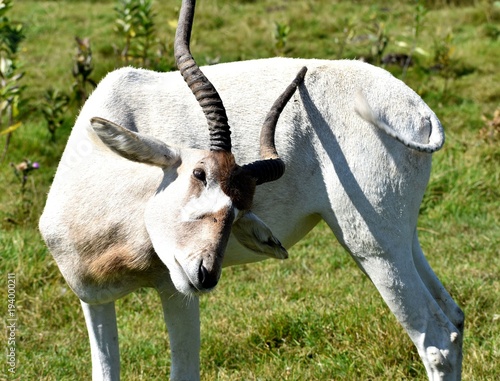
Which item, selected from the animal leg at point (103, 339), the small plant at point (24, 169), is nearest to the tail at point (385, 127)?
the animal leg at point (103, 339)

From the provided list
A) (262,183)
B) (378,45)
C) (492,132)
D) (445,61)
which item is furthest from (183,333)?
(445,61)

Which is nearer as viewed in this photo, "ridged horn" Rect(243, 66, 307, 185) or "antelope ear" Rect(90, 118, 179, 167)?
"antelope ear" Rect(90, 118, 179, 167)

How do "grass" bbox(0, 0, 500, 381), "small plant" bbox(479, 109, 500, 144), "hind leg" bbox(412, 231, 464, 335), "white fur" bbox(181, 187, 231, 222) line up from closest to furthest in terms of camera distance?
"white fur" bbox(181, 187, 231, 222) → "hind leg" bbox(412, 231, 464, 335) → "grass" bbox(0, 0, 500, 381) → "small plant" bbox(479, 109, 500, 144)

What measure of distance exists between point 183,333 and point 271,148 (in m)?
1.00

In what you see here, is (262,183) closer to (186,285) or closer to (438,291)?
(186,285)

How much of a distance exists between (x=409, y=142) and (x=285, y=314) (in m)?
1.66

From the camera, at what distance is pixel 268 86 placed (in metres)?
3.91

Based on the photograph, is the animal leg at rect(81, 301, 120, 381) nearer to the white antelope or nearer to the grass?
the white antelope

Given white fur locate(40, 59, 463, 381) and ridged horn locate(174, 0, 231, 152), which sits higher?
ridged horn locate(174, 0, 231, 152)

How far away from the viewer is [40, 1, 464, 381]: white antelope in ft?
11.6

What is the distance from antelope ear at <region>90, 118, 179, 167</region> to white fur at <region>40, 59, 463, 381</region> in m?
0.24

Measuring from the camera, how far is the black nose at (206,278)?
3021 mm

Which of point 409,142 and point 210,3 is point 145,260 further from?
point 210,3

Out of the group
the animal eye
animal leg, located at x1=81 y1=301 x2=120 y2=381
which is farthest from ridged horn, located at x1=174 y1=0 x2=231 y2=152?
animal leg, located at x1=81 y1=301 x2=120 y2=381
